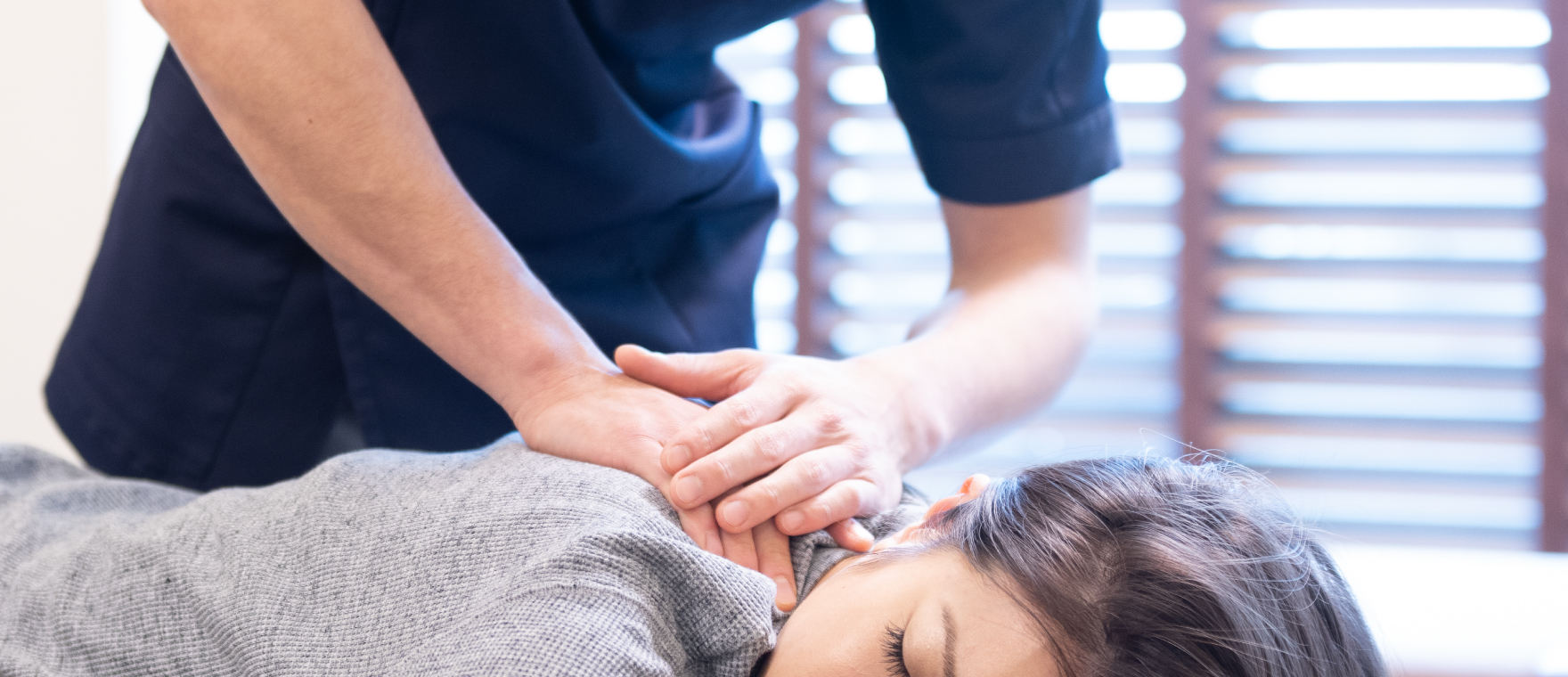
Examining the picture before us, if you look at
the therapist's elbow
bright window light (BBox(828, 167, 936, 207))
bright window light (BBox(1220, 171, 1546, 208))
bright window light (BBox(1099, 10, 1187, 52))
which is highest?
the therapist's elbow

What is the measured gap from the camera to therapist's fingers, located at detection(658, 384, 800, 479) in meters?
0.72

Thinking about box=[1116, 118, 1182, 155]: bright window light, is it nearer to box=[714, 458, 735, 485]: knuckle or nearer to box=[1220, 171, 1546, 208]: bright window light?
box=[1220, 171, 1546, 208]: bright window light

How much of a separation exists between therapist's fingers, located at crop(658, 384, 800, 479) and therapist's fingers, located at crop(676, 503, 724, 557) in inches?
0.6

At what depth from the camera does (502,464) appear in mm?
730

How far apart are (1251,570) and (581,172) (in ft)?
2.10

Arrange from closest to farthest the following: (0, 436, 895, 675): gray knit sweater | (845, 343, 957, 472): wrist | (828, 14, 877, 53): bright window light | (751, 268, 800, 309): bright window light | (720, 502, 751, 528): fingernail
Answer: (0, 436, 895, 675): gray knit sweater → (720, 502, 751, 528): fingernail → (845, 343, 957, 472): wrist → (828, 14, 877, 53): bright window light → (751, 268, 800, 309): bright window light

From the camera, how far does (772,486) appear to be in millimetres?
726

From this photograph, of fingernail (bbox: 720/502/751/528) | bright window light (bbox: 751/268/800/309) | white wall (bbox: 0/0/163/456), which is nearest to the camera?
fingernail (bbox: 720/502/751/528)

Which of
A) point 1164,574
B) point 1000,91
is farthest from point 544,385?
point 1000,91

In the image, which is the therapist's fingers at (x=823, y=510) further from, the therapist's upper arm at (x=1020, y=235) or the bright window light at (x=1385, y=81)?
the bright window light at (x=1385, y=81)

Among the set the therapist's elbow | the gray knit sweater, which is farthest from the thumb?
the therapist's elbow

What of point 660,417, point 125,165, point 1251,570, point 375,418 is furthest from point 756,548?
point 125,165

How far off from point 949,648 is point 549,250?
21.8 inches

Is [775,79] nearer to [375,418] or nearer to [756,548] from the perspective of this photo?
[375,418]
